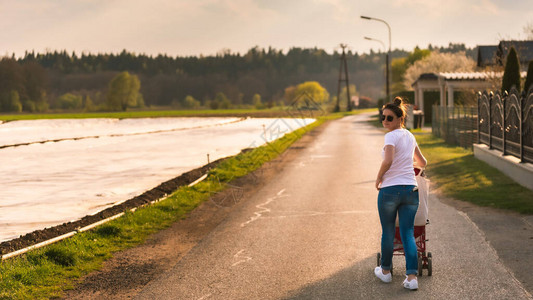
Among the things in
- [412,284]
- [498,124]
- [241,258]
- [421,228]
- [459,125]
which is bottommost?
[241,258]

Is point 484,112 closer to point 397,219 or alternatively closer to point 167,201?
point 167,201

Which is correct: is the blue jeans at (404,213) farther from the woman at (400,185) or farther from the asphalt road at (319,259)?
the asphalt road at (319,259)

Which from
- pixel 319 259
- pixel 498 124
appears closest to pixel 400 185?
pixel 319 259

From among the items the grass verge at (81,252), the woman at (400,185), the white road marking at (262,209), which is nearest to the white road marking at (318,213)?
the white road marking at (262,209)

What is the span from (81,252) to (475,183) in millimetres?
9624

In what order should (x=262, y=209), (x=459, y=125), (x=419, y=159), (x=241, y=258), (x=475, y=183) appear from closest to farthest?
(x=419, y=159)
(x=241, y=258)
(x=262, y=209)
(x=475, y=183)
(x=459, y=125)

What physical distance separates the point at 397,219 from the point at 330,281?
0.99m

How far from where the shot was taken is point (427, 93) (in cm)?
4809

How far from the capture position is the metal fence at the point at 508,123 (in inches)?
547

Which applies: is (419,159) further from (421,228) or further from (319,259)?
(319,259)

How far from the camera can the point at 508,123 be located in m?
16.1

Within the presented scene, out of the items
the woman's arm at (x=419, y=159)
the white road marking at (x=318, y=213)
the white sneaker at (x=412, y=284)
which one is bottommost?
the white road marking at (x=318, y=213)

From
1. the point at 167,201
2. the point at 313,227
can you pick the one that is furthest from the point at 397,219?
the point at 167,201

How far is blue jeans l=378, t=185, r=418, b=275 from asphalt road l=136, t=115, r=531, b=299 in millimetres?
348
